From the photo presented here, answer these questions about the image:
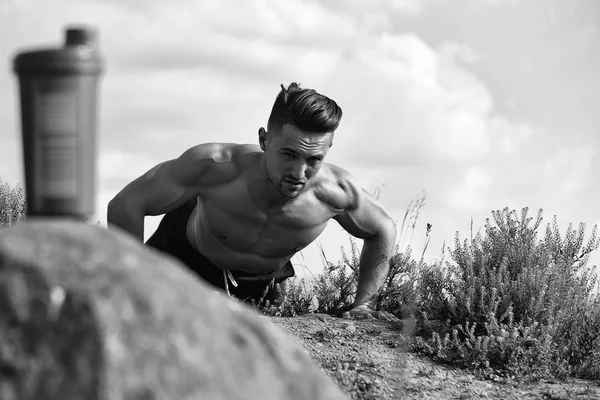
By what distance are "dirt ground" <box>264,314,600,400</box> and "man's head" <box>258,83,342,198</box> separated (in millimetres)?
991

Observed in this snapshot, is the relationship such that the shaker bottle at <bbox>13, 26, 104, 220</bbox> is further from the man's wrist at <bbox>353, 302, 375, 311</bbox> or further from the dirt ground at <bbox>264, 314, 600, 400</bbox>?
the man's wrist at <bbox>353, 302, 375, 311</bbox>

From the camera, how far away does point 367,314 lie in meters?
6.53

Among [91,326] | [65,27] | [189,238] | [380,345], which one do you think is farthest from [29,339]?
[189,238]

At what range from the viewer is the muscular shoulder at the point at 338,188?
633cm

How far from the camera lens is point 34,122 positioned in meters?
2.72

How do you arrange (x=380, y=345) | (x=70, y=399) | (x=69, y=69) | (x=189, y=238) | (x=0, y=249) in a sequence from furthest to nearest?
(x=189, y=238) < (x=380, y=345) < (x=69, y=69) < (x=0, y=249) < (x=70, y=399)

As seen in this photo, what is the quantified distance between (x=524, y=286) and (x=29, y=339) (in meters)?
4.82

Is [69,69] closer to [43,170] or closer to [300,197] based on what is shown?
[43,170]

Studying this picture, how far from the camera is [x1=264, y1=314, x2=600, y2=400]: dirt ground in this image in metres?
4.95

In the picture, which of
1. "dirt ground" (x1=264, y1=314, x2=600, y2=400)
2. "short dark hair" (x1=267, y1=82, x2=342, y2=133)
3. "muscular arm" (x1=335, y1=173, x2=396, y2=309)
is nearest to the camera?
"dirt ground" (x1=264, y1=314, x2=600, y2=400)

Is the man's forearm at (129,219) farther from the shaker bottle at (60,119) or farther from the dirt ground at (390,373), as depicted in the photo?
the shaker bottle at (60,119)

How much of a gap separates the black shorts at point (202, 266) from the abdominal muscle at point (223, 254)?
120 millimetres

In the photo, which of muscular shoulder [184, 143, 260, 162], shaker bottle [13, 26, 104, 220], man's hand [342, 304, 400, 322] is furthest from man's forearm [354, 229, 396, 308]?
shaker bottle [13, 26, 104, 220]

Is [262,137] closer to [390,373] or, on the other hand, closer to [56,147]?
[390,373]
